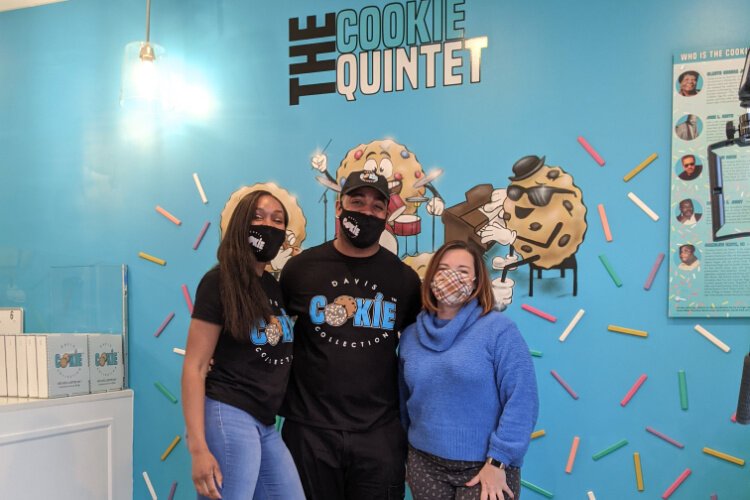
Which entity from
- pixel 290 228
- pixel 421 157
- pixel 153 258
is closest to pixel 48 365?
pixel 153 258

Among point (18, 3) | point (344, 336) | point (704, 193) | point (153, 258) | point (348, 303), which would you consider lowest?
point (344, 336)

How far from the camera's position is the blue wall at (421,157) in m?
2.43

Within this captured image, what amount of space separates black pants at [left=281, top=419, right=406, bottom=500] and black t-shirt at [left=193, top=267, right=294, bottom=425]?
161mm

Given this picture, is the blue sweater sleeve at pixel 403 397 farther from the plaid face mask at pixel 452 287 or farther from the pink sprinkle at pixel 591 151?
the pink sprinkle at pixel 591 151

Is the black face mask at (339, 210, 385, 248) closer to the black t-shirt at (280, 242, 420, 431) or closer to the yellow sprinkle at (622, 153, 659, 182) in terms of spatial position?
the black t-shirt at (280, 242, 420, 431)

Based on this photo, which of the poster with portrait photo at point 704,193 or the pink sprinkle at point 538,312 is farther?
the pink sprinkle at point 538,312

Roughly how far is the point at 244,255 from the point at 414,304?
62 cm

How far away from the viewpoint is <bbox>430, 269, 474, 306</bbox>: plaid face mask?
6.81 ft

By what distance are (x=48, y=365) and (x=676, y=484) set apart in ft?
8.28

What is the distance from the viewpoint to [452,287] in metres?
2.08

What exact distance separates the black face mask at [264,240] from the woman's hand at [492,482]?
0.91 metres

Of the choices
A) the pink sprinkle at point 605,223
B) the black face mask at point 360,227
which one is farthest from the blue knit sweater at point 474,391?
the pink sprinkle at point 605,223

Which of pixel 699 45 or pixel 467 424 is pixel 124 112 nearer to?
pixel 467 424

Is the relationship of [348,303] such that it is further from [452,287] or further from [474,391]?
[474,391]
